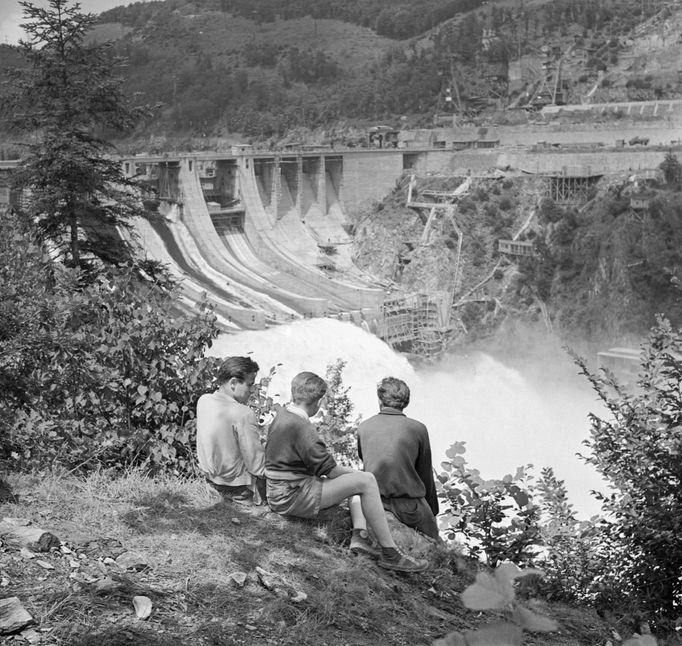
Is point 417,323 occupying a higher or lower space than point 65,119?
lower

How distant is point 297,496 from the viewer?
4.54 metres

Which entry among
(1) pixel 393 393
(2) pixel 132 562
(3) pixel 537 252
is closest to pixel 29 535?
(2) pixel 132 562

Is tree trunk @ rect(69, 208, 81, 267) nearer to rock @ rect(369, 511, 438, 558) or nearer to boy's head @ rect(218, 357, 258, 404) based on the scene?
boy's head @ rect(218, 357, 258, 404)

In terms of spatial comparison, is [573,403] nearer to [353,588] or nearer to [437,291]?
[437,291]

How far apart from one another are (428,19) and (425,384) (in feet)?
275

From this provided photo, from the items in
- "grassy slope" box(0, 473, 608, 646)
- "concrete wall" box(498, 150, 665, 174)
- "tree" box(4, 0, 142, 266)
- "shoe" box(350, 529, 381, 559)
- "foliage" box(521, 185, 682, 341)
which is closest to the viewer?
"grassy slope" box(0, 473, 608, 646)

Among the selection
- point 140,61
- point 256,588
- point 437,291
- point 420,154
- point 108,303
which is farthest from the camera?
point 140,61

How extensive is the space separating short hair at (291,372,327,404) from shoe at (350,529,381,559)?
26.8 inches

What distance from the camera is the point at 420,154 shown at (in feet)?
154

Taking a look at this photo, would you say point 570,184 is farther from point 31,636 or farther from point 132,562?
point 31,636

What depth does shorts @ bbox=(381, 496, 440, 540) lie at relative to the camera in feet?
15.5

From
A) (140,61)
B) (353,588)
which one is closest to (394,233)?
(353,588)

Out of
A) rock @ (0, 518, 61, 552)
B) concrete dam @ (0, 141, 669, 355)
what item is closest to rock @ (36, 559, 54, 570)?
rock @ (0, 518, 61, 552)

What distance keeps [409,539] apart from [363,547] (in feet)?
1.14
